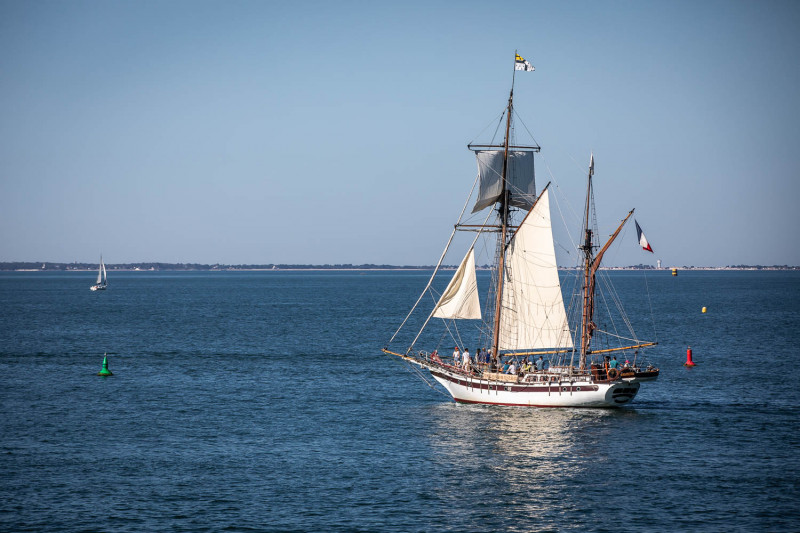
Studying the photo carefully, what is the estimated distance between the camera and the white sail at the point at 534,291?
65438mm

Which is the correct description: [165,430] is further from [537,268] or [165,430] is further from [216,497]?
[537,268]

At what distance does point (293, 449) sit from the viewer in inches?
1978

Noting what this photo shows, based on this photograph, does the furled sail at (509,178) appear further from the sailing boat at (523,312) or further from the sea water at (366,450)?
the sea water at (366,450)

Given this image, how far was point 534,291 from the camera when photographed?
66.2m

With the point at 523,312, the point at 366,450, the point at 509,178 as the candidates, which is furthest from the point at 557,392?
the point at 366,450

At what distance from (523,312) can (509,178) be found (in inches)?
420

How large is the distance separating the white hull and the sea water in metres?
0.87

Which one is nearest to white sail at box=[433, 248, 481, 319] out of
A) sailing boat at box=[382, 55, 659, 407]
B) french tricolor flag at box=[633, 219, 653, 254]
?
sailing boat at box=[382, 55, 659, 407]

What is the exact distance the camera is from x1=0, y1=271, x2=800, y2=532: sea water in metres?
38.5

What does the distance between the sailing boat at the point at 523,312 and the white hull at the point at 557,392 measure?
7 centimetres

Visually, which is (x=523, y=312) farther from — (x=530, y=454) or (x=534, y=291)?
(x=530, y=454)

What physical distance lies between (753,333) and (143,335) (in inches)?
3338

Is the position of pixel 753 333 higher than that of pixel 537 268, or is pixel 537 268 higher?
pixel 537 268

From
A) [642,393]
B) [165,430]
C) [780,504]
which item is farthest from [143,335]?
[780,504]
